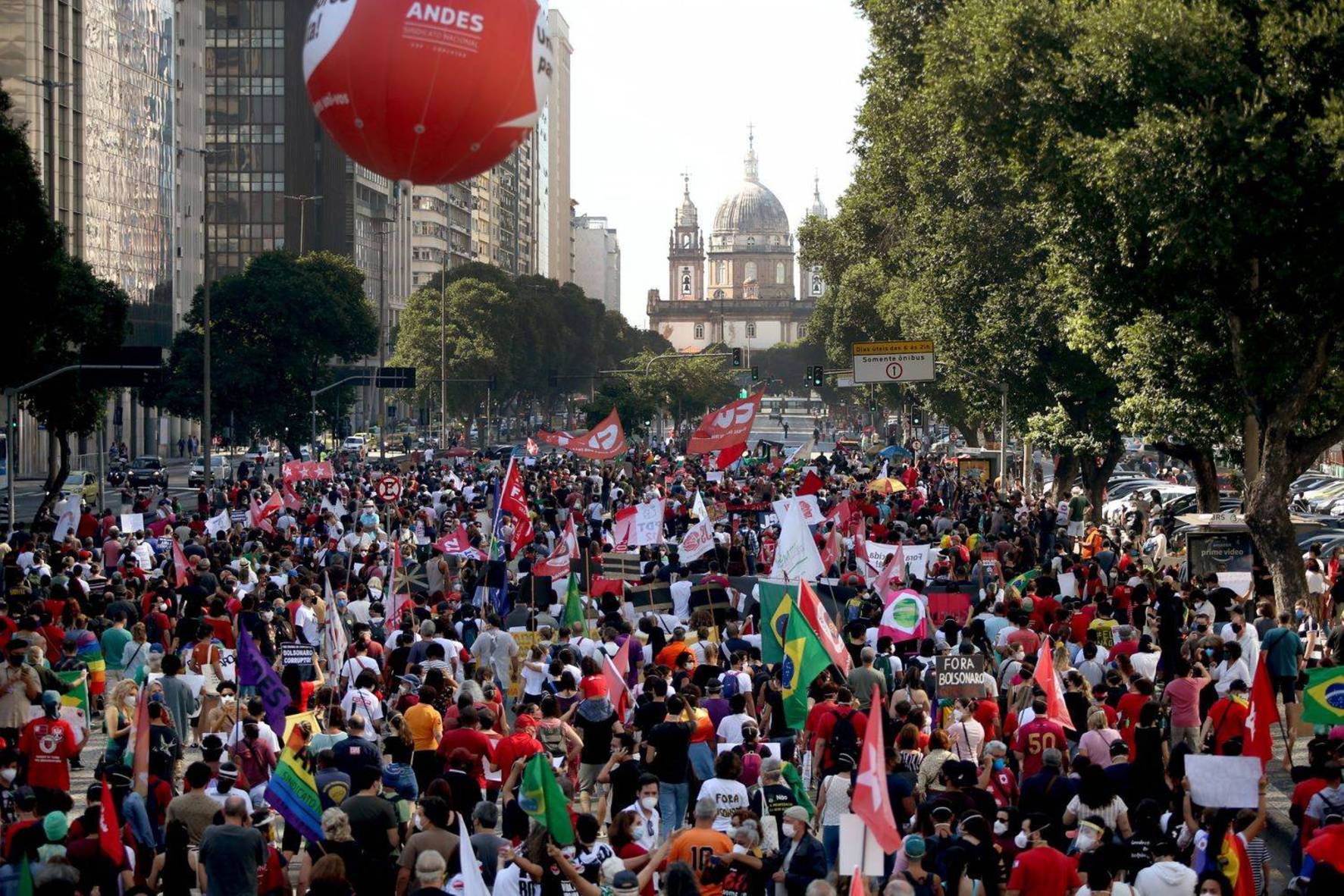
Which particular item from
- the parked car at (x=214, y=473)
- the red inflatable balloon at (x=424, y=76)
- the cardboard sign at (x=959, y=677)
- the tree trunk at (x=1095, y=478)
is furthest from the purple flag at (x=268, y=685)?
the parked car at (x=214, y=473)

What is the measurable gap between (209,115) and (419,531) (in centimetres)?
8538

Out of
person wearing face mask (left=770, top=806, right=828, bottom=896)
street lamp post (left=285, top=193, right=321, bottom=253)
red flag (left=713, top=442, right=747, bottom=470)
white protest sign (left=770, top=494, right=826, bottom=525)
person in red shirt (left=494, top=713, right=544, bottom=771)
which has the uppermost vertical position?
street lamp post (left=285, top=193, right=321, bottom=253)

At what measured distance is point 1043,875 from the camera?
9.84 metres

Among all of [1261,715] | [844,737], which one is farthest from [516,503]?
[1261,715]

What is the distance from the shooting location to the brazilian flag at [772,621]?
1567 cm

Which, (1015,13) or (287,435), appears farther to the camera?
(287,435)

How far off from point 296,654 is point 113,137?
70110 mm

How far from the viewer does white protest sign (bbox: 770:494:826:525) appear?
22.0 meters

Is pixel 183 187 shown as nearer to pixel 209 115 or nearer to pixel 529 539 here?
pixel 209 115

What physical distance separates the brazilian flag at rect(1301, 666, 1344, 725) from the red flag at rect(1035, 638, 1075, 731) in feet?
5.85

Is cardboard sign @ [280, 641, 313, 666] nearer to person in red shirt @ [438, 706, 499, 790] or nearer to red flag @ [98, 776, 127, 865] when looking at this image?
person in red shirt @ [438, 706, 499, 790]

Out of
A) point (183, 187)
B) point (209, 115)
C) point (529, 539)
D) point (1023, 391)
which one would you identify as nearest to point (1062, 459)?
point (1023, 391)

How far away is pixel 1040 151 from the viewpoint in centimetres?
2595

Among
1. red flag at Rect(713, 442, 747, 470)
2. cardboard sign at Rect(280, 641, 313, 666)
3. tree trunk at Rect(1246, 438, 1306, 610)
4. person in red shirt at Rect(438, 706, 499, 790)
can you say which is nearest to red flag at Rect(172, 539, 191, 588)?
cardboard sign at Rect(280, 641, 313, 666)
